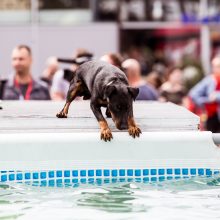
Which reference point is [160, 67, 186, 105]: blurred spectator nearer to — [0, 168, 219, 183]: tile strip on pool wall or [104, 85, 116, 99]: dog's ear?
[0, 168, 219, 183]: tile strip on pool wall

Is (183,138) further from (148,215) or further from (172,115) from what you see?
(148,215)

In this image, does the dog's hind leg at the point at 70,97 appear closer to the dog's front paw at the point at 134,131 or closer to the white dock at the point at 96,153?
the white dock at the point at 96,153

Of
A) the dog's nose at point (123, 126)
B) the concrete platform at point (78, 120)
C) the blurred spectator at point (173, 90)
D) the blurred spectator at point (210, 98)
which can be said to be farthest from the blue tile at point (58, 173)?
the blurred spectator at point (210, 98)

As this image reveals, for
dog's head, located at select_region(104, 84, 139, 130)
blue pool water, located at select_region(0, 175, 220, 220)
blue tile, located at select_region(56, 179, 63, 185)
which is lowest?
blue pool water, located at select_region(0, 175, 220, 220)

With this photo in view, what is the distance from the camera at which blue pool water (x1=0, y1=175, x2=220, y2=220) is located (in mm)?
6891

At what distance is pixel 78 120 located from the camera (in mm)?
8703

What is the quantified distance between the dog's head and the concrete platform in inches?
8.0

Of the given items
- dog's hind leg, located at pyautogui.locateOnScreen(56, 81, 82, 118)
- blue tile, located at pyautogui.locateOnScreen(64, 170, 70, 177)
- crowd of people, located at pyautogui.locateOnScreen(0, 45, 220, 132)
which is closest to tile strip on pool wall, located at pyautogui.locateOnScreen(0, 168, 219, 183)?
blue tile, located at pyautogui.locateOnScreen(64, 170, 70, 177)

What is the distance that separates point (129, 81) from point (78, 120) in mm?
3807

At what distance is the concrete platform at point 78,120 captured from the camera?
8.39 meters

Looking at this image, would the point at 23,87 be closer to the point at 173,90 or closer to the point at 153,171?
the point at 173,90

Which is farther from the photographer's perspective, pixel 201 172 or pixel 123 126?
pixel 201 172

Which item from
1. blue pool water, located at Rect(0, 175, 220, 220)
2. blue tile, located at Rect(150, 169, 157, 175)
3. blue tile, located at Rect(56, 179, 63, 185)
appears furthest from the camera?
blue tile, located at Rect(150, 169, 157, 175)

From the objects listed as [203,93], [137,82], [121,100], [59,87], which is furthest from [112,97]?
[203,93]
